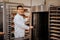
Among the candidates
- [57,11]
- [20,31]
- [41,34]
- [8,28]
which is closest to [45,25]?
[41,34]

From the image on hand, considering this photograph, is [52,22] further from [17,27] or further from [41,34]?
[17,27]

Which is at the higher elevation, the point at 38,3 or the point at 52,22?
the point at 38,3

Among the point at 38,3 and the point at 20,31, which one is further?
the point at 38,3

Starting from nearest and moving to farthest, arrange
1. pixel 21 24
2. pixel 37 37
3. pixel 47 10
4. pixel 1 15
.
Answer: pixel 21 24 < pixel 1 15 < pixel 47 10 < pixel 37 37

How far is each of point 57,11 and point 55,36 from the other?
0.83 m

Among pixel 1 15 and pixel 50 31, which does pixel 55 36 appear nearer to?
pixel 50 31

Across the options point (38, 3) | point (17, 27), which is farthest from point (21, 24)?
point (38, 3)

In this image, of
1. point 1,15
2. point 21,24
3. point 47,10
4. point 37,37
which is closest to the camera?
point 21,24

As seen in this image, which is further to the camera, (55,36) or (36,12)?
(36,12)

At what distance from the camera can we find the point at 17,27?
3748 mm

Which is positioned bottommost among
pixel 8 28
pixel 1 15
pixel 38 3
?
pixel 8 28

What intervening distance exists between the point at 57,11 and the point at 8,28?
1.71m

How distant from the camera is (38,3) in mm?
5691

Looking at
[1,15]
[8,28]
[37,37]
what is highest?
[1,15]
